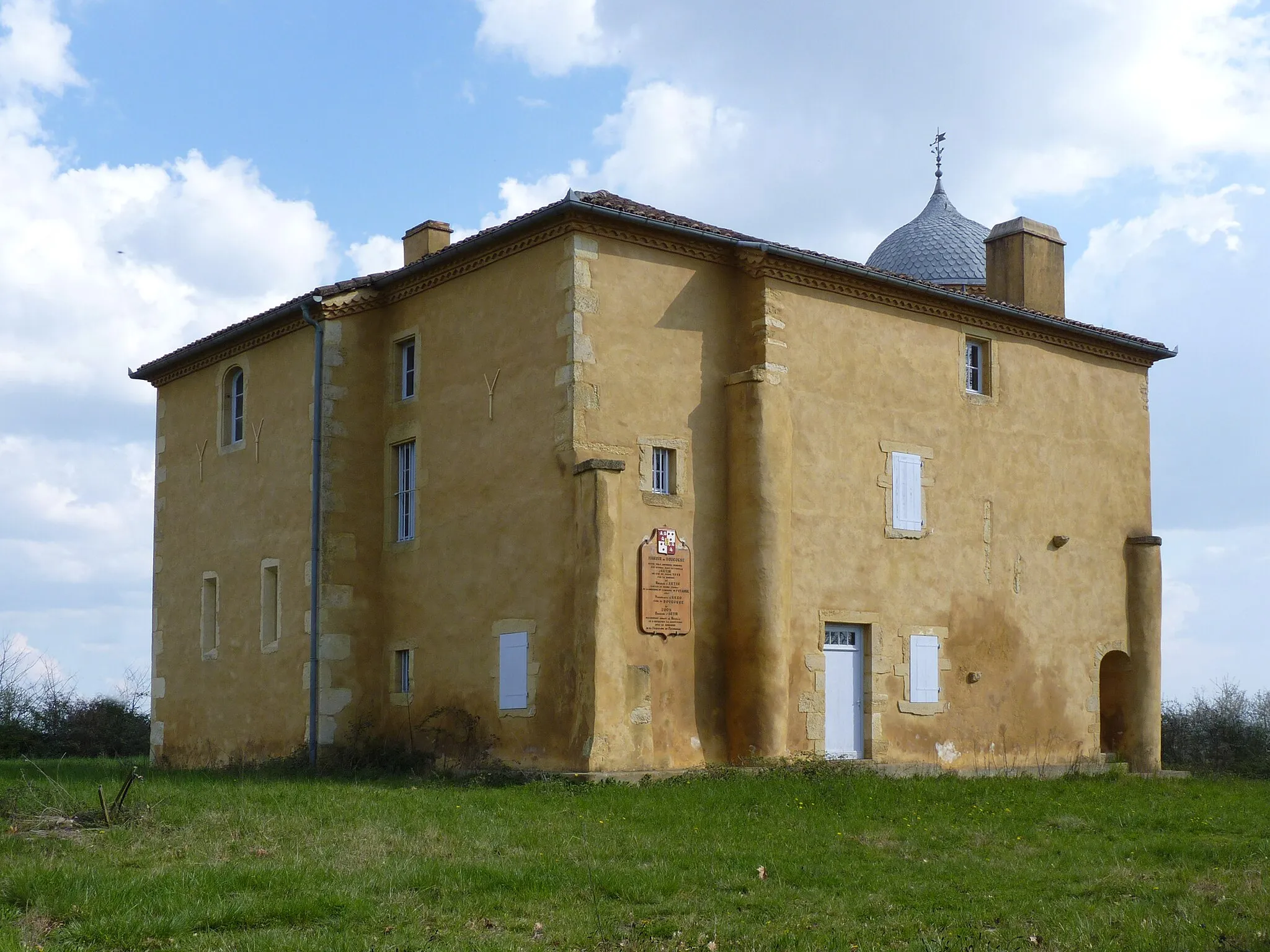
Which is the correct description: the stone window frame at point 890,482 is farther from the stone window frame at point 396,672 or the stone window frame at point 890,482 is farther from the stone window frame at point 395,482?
the stone window frame at point 396,672

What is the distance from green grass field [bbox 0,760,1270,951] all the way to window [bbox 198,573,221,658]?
23.9 feet

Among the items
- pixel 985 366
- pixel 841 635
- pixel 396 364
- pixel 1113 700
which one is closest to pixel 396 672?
pixel 396 364

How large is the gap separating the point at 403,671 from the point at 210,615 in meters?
4.83

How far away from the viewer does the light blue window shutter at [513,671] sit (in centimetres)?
1836

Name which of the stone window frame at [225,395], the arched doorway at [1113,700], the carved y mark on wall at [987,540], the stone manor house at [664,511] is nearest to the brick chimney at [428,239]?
the stone manor house at [664,511]

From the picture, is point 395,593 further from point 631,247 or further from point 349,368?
point 631,247

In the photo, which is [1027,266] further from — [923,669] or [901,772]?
[901,772]

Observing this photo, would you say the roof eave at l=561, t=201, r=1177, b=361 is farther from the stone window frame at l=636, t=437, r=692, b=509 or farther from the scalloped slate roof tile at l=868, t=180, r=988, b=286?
the scalloped slate roof tile at l=868, t=180, r=988, b=286

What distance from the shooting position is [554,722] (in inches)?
704

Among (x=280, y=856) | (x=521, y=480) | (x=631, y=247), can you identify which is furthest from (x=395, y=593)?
(x=280, y=856)

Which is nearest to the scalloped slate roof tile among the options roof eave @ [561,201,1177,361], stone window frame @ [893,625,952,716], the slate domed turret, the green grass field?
the slate domed turret

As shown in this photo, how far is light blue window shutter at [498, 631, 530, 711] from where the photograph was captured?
18359 millimetres

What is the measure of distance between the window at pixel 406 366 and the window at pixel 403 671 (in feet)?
11.9

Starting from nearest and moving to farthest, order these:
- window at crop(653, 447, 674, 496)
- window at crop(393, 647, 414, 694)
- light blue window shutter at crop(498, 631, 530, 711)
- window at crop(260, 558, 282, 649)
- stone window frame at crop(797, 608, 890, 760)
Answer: light blue window shutter at crop(498, 631, 530, 711), window at crop(653, 447, 674, 496), stone window frame at crop(797, 608, 890, 760), window at crop(393, 647, 414, 694), window at crop(260, 558, 282, 649)
